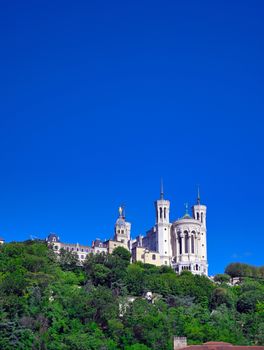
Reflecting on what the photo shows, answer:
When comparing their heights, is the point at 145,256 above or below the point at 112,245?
below

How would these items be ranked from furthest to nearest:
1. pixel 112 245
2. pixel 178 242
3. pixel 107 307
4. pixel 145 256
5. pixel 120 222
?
pixel 120 222, pixel 178 242, pixel 112 245, pixel 145 256, pixel 107 307

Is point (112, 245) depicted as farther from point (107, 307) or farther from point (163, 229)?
point (107, 307)

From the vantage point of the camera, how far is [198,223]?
4572 inches

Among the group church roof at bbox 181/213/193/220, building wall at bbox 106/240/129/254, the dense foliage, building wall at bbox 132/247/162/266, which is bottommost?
the dense foliage

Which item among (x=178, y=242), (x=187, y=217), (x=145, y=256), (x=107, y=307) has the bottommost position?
(x=107, y=307)

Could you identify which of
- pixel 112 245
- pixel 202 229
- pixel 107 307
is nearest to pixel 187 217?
pixel 202 229

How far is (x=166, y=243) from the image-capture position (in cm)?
11475

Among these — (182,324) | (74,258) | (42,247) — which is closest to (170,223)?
(74,258)

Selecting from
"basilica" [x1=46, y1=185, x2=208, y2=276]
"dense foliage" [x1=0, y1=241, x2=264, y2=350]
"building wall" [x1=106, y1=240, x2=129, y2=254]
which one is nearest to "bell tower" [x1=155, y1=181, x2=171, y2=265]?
"basilica" [x1=46, y1=185, x2=208, y2=276]

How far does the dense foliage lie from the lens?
6538 centimetres

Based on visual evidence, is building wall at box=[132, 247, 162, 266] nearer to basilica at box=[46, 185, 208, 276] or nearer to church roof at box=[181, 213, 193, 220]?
basilica at box=[46, 185, 208, 276]

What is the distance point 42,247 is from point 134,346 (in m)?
25.9

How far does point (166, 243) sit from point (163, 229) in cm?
241

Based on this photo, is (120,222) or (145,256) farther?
(120,222)
